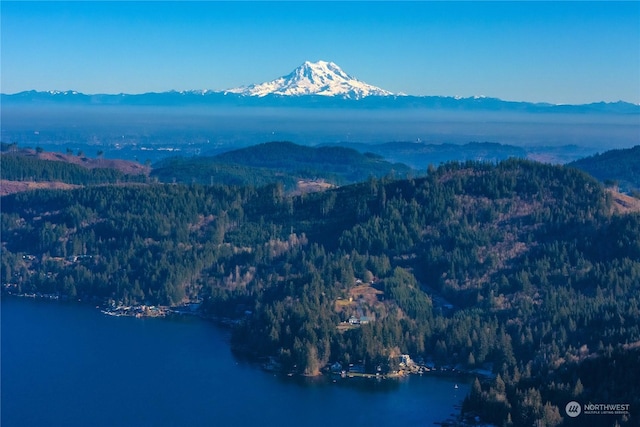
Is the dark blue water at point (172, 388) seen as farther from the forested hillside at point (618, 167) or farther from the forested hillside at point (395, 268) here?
the forested hillside at point (618, 167)

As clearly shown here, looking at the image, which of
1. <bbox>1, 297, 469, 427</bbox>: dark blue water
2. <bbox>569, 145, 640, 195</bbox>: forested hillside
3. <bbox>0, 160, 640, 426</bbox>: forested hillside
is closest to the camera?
<bbox>1, 297, 469, 427</bbox>: dark blue water

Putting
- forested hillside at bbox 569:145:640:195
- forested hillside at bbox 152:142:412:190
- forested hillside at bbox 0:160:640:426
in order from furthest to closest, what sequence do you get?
1. forested hillside at bbox 152:142:412:190
2. forested hillside at bbox 569:145:640:195
3. forested hillside at bbox 0:160:640:426

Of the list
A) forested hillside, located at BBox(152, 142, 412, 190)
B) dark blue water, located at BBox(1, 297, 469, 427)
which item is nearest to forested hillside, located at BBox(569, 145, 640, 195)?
forested hillside, located at BBox(152, 142, 412, 190)

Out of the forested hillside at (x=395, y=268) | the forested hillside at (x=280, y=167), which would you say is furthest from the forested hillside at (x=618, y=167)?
the forested hillside at (x=395, y=268)

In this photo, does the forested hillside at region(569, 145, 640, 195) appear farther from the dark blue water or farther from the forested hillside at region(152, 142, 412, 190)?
the dark blue water

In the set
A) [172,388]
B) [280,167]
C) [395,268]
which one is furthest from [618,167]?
[172,388]

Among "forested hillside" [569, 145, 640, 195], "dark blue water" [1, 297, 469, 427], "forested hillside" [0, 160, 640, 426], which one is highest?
"forested hillside" [569, 145, 640, 195]
